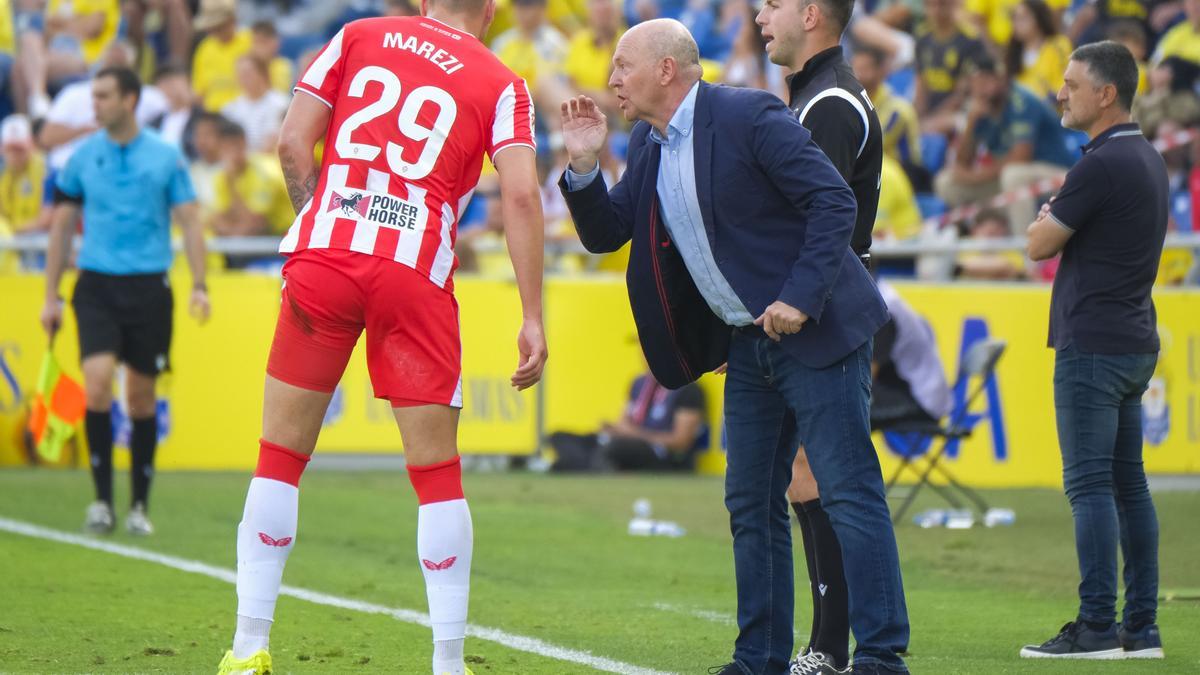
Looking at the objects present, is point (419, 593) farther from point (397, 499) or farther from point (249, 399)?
point (249, 399)

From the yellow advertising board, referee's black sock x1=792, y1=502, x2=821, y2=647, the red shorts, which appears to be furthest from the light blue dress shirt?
the yellow advertising board

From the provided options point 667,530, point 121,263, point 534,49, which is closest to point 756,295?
point 667,530

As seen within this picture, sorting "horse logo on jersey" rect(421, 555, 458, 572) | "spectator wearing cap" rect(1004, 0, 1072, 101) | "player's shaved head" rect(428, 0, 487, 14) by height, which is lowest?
"horse logo on jersey" rect(421, 555, 458, 572)

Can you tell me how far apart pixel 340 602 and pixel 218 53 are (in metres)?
13.9

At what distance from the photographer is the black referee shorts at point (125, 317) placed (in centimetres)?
1038

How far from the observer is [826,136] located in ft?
19.5

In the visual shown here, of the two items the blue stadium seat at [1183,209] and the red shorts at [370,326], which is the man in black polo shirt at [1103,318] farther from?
the blue stadium seat at [1183,209]

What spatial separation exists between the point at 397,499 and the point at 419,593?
167 inches

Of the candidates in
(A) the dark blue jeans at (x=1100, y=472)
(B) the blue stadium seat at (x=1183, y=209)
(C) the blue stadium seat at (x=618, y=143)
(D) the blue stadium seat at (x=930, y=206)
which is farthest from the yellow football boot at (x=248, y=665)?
(C) the blue stadium seat at (x=618, y=143)

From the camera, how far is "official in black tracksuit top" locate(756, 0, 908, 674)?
5.96 metres

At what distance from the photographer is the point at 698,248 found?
18.3ft

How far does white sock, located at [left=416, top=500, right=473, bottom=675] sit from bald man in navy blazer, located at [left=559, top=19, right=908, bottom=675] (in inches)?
33.9

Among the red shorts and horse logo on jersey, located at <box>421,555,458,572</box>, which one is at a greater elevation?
the red shorts

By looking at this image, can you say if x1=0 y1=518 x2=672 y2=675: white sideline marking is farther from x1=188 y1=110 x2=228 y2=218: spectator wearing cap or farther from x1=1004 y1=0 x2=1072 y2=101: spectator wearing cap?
x1=1004 y1=0 x2=1072 y2=101: spectator wearing cap
